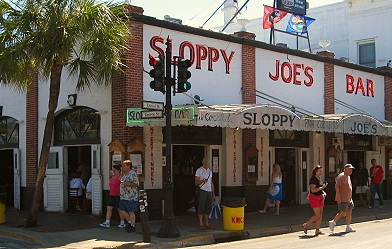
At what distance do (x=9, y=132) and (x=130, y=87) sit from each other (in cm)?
706

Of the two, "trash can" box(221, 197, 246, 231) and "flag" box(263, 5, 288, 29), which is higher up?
"flag" box(263, 5, 288, 29)

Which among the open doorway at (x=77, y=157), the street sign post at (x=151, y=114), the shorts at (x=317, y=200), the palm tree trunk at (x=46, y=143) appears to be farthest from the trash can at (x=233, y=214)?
the open doorway at (x=77, y=157)

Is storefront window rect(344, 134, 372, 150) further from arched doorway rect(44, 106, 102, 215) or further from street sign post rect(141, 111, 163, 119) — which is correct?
street sign post rect(141, 111, 163, 119)

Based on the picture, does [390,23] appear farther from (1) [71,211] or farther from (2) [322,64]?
(1) [71,211]

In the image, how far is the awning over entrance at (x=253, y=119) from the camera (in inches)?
549

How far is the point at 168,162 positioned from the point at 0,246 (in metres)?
4.30

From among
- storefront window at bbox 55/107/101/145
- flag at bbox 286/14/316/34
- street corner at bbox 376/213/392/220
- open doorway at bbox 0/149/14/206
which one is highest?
flag at bbox 286/14/316/34

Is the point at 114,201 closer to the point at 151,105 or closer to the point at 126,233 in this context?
the point at 126,233

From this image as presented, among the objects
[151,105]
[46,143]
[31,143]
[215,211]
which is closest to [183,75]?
[151,105]

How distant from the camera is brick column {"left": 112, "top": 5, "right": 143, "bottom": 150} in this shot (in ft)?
51.6

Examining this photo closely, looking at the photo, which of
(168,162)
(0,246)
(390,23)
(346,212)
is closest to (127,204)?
(168,162)

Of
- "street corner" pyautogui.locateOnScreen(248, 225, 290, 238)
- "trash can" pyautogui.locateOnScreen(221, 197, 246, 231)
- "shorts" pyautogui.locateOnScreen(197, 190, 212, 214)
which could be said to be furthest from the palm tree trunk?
"street corner" pyautogui.locateOnScreen(248, 225, 290, 238)

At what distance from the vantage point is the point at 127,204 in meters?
13.9

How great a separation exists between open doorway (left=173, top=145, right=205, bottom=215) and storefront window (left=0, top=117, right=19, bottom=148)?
6134mm
